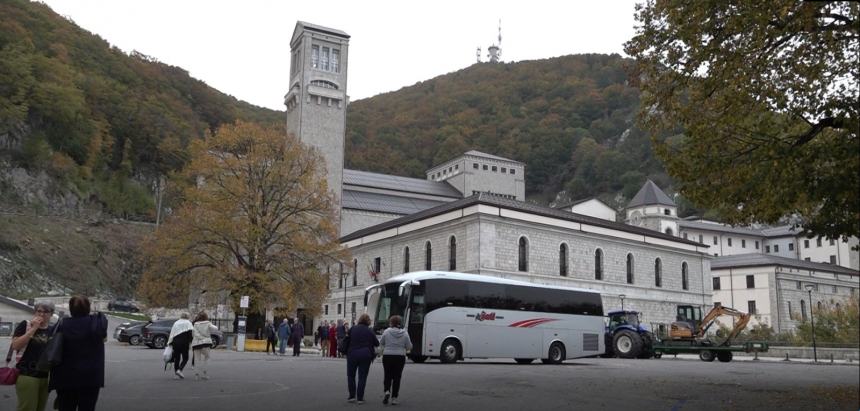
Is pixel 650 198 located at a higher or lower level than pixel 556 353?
higher

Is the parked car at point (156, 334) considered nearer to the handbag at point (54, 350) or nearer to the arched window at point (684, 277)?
the handbag at point (54, 350)

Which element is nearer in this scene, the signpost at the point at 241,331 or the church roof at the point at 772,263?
the signpost at the point at 241,331

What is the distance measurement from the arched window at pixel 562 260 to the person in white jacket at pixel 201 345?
106ft

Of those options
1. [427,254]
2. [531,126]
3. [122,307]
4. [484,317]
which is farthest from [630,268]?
[531,126]

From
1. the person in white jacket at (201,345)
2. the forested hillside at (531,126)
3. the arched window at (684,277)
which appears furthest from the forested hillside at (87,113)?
the person in white jacket at (201,345)

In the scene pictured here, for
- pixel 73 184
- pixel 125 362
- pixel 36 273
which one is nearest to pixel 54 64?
pixel 73 184

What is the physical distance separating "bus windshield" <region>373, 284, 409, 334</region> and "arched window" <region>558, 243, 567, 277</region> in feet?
73.1

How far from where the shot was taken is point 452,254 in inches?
1754

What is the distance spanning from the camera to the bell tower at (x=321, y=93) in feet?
227

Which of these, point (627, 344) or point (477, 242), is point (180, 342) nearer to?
point (627, 344)

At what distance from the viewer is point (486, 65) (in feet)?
504

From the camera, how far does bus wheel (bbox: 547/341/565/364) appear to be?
89.5ft

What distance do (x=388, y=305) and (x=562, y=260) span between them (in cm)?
2312

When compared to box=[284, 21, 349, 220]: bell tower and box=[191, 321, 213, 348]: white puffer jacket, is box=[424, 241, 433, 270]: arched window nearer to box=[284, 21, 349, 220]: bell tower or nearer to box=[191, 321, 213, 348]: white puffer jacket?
box=[284, 21, 349, 220]: bell tower
